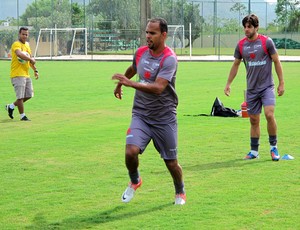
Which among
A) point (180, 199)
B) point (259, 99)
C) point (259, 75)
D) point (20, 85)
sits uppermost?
point (259, 75)

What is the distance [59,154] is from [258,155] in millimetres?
3192

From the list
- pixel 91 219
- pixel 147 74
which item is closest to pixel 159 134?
pixel 147 74

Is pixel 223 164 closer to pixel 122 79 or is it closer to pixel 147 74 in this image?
pixel 147 74

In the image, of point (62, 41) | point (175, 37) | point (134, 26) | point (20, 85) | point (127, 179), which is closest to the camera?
point (127, 179)

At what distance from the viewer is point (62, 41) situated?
6819 cm

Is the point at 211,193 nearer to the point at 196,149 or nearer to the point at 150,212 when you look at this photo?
the point at 150,212

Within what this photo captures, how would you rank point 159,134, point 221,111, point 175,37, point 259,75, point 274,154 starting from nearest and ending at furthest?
point 159,134 < point 274,154 < point 259,75 < point 221,111 < point 175,37

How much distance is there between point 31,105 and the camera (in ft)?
70.7

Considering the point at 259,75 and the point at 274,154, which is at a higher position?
the point at 259,75

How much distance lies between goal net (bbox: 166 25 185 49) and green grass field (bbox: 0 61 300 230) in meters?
45.1

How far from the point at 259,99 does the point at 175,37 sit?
53.3 m

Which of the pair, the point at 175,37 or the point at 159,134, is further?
the point at 175,37

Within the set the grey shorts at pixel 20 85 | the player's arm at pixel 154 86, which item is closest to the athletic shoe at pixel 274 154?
the player's arm at pixel 154 86

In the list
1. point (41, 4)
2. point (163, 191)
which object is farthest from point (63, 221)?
point (41, 4)
